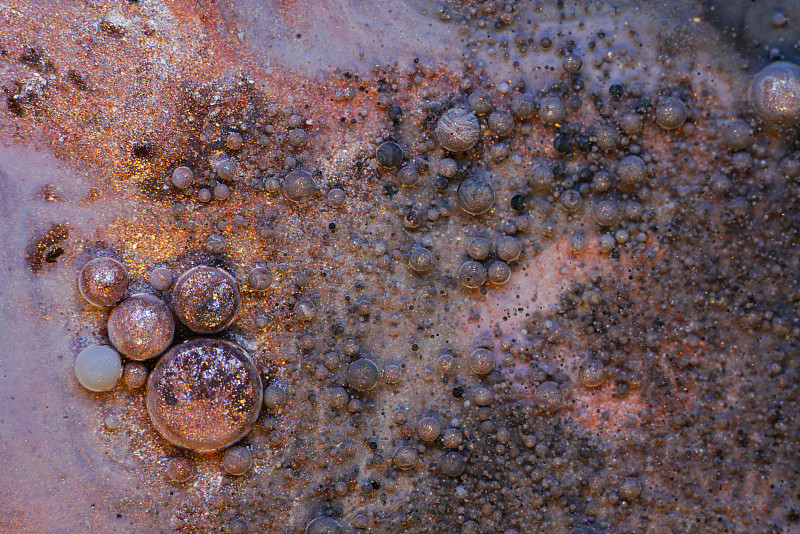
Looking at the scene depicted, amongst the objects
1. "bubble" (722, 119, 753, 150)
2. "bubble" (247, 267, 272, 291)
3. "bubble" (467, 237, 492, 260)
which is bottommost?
"bubble" (247, 267, 272, 291)

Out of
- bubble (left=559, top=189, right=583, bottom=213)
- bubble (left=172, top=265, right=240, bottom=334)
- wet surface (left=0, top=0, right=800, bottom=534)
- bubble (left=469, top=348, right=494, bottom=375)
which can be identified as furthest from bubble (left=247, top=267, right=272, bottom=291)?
bubble (left=559, top=189, right=583, bottom=213)

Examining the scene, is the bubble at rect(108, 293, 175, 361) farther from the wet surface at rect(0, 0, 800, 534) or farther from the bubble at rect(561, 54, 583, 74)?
the bubble at rect(561, 54, 583, 74)

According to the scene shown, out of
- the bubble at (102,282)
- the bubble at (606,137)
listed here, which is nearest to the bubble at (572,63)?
the bubble at (606,137)

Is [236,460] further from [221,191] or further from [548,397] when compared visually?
[548,397]

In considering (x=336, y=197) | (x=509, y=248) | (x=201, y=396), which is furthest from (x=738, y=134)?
(x=201, y=396)

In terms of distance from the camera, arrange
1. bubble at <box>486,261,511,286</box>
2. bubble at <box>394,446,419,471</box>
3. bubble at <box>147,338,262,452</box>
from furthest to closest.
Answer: bubble at <box>486,261,511,286</box>, bubble at <box>394,446,419,471</box>, bubble at <box>147,338,262,452</box>

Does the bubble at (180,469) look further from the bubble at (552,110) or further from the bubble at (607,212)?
the bubble at (552,110)
